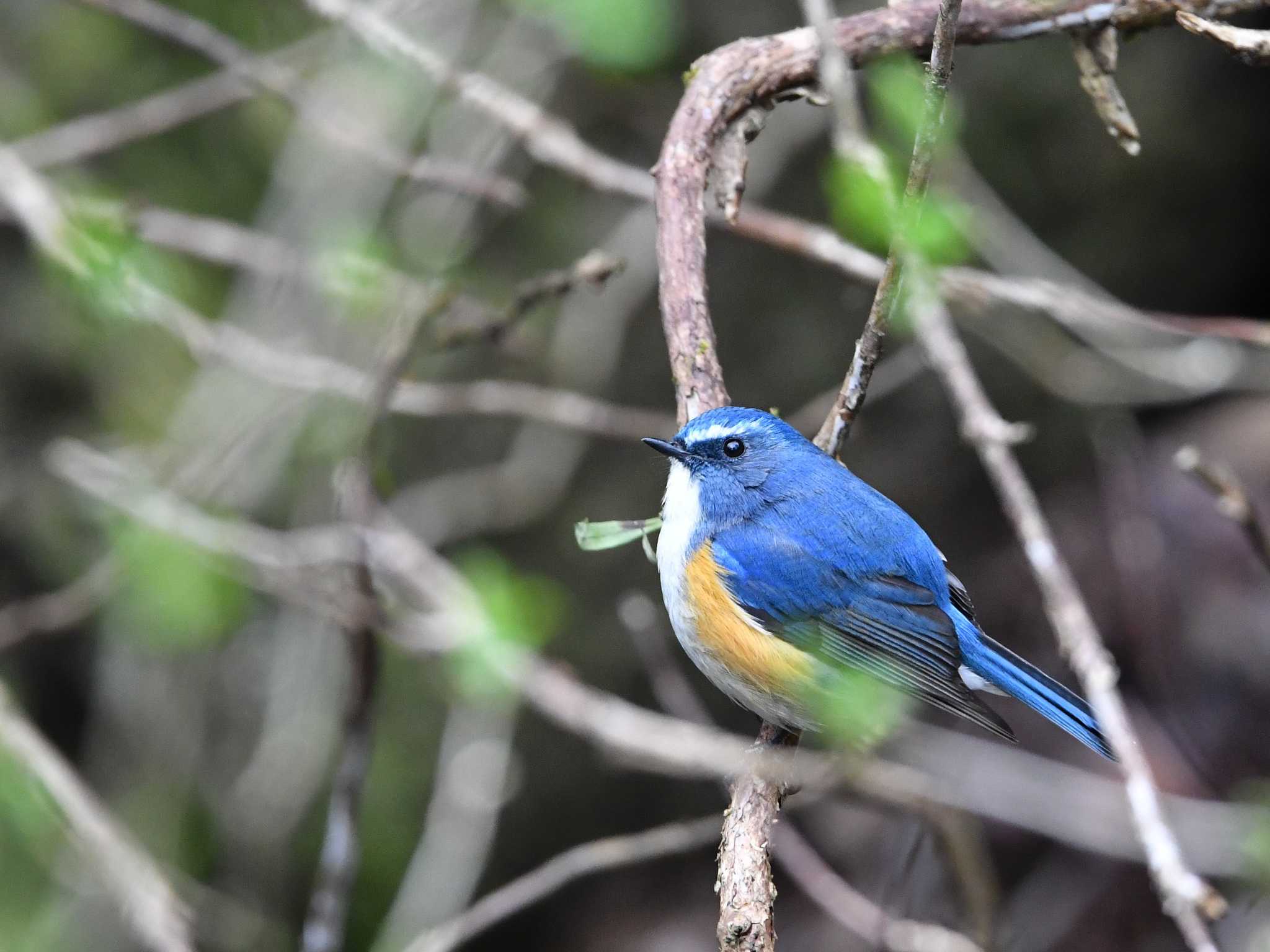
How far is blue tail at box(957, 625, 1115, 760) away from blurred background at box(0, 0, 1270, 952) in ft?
3.01

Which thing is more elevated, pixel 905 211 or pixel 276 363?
pixel 276 363

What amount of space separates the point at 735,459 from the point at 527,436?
2.30 m

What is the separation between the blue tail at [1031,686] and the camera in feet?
→ 10.7

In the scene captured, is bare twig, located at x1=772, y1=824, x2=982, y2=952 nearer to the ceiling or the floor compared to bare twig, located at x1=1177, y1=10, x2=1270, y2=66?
nearer to the floor

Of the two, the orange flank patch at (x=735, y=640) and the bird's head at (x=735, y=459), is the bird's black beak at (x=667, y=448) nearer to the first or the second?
the bird's head at (x=735, y=459)

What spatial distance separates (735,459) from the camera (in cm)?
335

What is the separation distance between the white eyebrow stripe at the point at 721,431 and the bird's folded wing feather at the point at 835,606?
35 centimetres

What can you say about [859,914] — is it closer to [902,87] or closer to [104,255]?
[902,87]

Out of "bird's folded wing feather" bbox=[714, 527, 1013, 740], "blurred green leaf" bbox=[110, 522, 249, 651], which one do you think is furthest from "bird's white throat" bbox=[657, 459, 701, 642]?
"blurred green leaf" bbox=[110, 522, 249, 651]

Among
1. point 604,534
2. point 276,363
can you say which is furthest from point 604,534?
point 276,363

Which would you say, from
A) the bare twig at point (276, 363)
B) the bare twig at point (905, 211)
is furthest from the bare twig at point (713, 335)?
the bare twig at point (276, 363)

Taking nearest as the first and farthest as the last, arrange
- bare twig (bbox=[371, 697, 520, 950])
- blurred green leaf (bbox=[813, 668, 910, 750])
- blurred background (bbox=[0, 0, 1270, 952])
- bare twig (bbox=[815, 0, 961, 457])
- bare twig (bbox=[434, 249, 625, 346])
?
bare twig (bbox=[815, 0, 961, 457]), blurred green leaf (bbox=[813, 668, 910, 750]), bare twig (bbox=[434, 249, 625, 346]), blurred background (bbox=[0, 0, 1270, 952]), bare twig (bbox=[371, 697, 520, 950])

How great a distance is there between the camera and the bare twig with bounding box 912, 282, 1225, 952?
7.30 feet

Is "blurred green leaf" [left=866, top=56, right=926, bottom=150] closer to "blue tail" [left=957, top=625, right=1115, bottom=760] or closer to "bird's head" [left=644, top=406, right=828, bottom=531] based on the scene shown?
"bird's head" [left=644, top=406, right=828, bottom=531]
